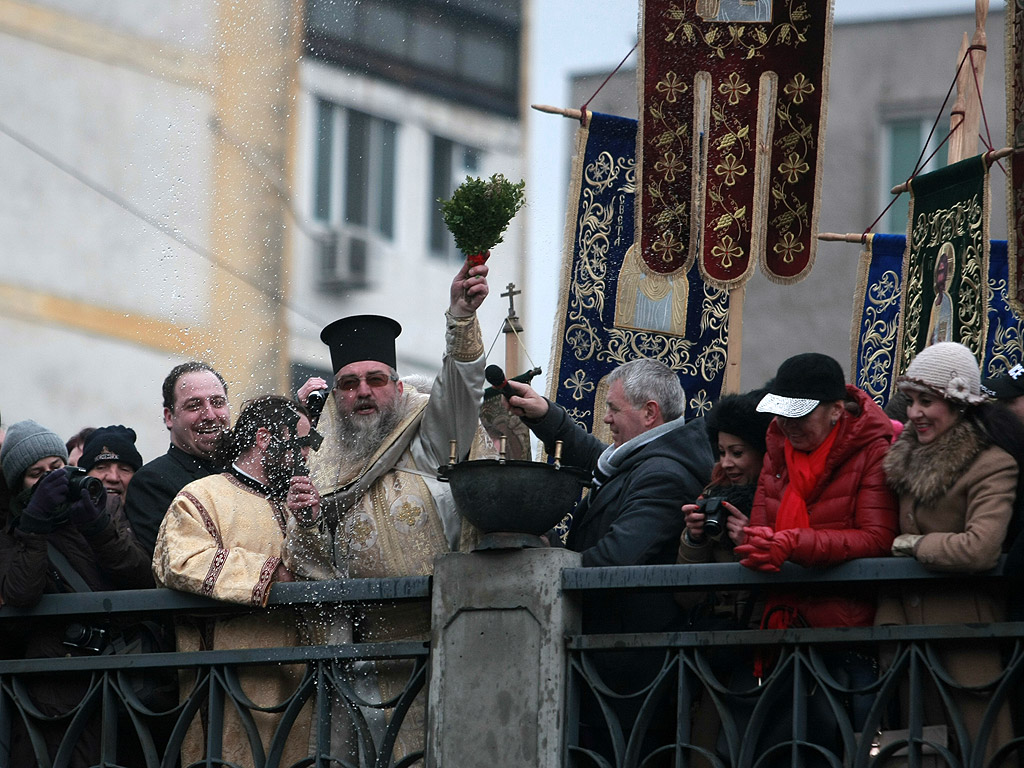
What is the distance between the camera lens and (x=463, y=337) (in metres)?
7.17

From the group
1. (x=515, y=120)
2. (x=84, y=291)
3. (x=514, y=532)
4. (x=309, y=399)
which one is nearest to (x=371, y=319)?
(x=309, y=399)

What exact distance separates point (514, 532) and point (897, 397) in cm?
202

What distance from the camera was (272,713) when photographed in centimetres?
680

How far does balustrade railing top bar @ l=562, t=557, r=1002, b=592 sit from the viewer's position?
594cm

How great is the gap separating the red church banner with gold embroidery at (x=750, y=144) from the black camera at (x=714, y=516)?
8.18ft

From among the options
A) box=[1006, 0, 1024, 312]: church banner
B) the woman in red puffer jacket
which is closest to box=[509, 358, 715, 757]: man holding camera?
the woman in red puffer jacket

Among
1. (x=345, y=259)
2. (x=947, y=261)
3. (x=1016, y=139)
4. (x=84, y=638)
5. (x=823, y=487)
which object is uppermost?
(x=345, y=259)

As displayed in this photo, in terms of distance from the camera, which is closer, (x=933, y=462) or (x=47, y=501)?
(x=933, y=462)

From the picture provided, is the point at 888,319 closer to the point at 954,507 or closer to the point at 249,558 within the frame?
the point at 954,507

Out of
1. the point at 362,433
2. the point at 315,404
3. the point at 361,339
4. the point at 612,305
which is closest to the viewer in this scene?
the point at 362,433

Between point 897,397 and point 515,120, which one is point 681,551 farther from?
point 515,120

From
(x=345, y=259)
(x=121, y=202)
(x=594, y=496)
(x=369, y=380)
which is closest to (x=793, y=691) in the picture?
(x=594, y=496)

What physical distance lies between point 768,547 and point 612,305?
146 inches

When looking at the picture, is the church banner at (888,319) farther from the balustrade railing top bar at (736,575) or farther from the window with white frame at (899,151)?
the window with white frame at (899,151)
